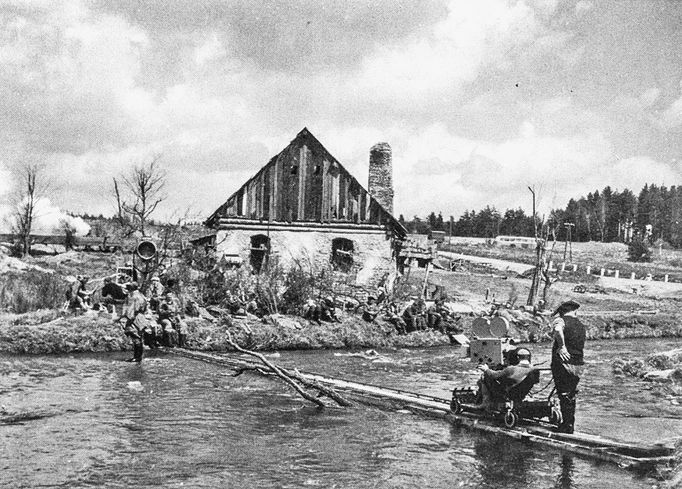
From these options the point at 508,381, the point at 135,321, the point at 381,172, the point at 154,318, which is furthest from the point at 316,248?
the point at 508,381

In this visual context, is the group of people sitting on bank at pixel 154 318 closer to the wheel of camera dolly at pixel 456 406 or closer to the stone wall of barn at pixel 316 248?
the stone wall of barn at pixel 316 248

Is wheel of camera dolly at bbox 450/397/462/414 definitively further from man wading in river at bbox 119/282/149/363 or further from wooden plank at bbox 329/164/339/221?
wooden plank at bbox 329/164/339/221

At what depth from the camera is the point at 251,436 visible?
484 inches

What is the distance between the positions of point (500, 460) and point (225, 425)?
16.6 ft

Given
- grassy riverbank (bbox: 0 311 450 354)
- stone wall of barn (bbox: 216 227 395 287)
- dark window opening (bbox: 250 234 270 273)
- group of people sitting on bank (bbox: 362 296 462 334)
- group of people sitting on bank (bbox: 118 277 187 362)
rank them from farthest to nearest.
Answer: dark window opening (bbox: 250 234 270 273) → stone wall of barn (bbox: 216 227 395 287) → group of people sitting on bank (bbox: 362 296 462 334) → grassy riverbank (bbox: 0 311 450 354) → group of people sitting on bank (bbox: 118 277 187 362)

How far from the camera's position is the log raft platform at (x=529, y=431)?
10484 millimetres

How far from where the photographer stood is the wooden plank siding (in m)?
34.4

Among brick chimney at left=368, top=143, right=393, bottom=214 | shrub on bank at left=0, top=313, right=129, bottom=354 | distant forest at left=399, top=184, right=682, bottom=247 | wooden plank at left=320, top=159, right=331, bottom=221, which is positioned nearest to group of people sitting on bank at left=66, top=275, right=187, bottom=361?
shrub on bank at left=0, top=313, right=129, bottom=354

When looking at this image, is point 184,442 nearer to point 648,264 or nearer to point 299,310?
point 299,310

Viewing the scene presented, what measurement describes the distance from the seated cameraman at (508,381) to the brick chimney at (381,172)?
95.3 feet

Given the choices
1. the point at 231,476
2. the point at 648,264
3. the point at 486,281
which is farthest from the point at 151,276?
the point at 648,264

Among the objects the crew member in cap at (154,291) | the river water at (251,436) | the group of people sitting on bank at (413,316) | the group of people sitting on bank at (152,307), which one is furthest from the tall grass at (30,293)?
the group of people sitting on bank at (413,316)

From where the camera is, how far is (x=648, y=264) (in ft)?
260

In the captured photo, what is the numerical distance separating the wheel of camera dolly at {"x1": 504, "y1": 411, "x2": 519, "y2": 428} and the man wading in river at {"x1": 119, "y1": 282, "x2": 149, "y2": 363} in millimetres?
11421
